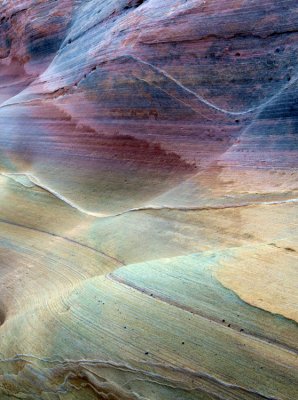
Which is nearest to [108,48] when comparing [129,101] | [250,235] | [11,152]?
[129,101]

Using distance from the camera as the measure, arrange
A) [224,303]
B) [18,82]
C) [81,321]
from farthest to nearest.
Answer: [18,82] → [81,321] → [224,303]

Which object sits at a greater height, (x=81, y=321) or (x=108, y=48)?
(x=108, y=48)

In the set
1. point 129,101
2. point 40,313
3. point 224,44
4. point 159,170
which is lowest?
point 40,313

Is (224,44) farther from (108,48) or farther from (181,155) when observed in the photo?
(108,48)

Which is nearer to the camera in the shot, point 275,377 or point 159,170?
point 275,377

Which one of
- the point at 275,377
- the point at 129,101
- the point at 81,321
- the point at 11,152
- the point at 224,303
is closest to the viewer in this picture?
the point at 275,377

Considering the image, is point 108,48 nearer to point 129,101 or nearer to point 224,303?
point 129,101
